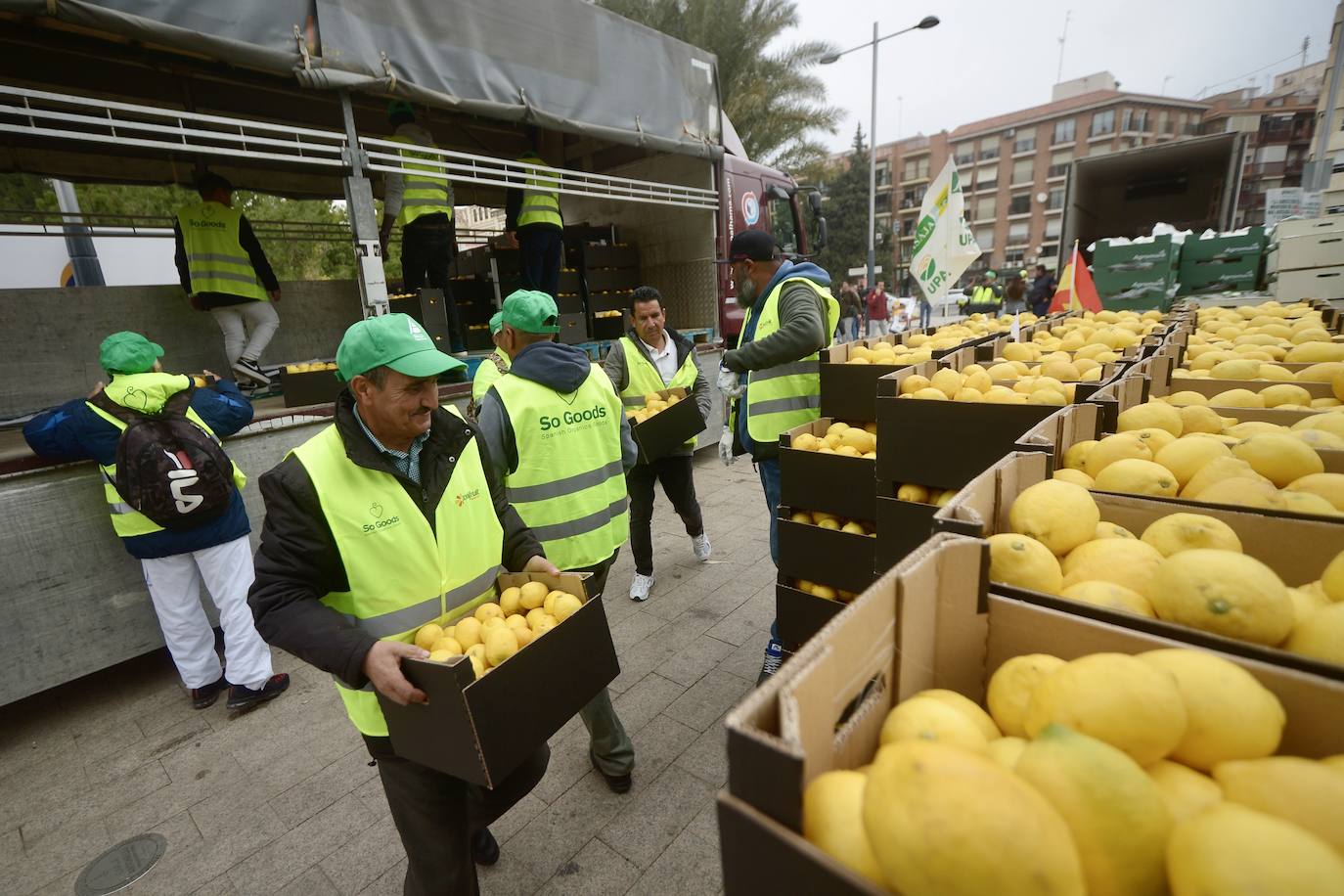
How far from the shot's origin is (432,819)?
77.8 inches

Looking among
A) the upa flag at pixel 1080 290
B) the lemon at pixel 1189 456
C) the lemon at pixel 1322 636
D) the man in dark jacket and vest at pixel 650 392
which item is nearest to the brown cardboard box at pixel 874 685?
the lemon at pixel 1322 636

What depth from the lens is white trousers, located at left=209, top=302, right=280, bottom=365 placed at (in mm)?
5859

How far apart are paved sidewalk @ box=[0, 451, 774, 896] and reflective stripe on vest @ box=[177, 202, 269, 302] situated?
3302 mm

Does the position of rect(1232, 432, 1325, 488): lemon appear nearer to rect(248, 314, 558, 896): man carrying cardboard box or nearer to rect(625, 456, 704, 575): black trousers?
rect(248, 314, 558, 896): man carrying cardboard box

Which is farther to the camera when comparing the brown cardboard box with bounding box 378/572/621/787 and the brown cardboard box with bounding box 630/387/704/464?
the brown cardboard box with bounding box 630/387/704/464

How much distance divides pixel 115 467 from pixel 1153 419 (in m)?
4.95

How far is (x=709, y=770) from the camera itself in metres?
2.93

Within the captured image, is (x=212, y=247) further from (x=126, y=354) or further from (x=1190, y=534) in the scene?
(x=1190, y=534)

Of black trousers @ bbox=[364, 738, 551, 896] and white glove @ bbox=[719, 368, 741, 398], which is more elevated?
white glove @ bbox=[719, 368, 741, 398]

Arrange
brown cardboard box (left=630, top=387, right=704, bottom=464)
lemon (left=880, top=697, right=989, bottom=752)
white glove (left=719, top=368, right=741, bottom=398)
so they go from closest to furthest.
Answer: lemon (left=880, top=697, right=989, bottom=752), white glove (left=719, top=368, right=741, bottom=398), brown cardboard box (left=630, top=387, right=704, bottom=464)

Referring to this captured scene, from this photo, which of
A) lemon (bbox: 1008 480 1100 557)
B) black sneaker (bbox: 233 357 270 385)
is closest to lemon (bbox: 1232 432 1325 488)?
lemon (bbox: 1008 480 1100 557)

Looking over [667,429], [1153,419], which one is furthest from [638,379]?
[1153,419]

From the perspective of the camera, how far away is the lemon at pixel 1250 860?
0.58m

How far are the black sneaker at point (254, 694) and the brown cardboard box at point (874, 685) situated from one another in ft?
13.5
